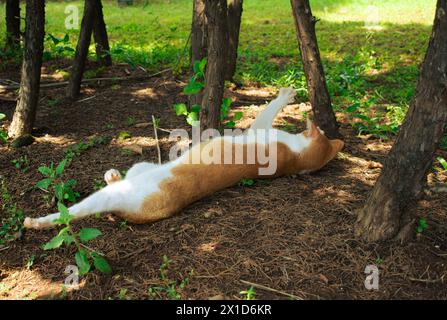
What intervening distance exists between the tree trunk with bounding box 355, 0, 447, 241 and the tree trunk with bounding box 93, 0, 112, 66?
4.49 meters

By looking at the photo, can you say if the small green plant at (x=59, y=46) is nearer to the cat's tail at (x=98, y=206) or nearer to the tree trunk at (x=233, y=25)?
the tree trunk at (x=233, y=25)

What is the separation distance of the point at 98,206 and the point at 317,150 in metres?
1.77

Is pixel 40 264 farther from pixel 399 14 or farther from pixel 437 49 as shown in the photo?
pixel 399 14

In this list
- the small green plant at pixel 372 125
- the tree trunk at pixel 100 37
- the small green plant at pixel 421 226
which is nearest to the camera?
the small green plant at pixel 421 226

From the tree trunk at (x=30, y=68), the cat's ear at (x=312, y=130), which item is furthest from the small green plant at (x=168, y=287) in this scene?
the tree trunk at (x=30, y=68)

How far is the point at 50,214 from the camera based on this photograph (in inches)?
132

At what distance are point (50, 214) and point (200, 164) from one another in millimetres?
1140

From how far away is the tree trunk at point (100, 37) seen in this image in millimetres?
6090

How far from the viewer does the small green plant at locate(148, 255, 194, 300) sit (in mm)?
2543

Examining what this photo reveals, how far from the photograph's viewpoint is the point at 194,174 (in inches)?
134

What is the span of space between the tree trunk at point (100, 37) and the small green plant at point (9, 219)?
3174 millimetres

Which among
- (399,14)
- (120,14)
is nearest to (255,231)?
(399,14)

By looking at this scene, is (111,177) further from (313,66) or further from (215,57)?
(313,66)

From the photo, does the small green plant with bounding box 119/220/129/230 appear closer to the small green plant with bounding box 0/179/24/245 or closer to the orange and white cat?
the orange and white cat
